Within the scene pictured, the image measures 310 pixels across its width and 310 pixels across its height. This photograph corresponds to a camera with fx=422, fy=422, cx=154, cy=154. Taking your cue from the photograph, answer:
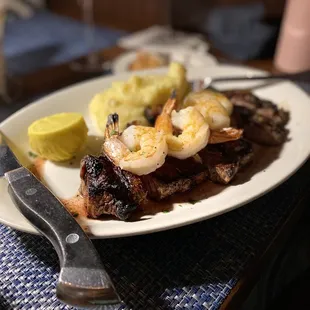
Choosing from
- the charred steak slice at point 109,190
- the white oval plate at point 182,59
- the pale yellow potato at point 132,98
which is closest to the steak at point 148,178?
the charred steak slice at point 109,190

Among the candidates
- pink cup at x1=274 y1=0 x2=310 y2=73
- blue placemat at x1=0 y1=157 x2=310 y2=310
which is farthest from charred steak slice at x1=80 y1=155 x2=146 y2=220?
pink cup at x1=274 y1=0 x2=310 y2=73

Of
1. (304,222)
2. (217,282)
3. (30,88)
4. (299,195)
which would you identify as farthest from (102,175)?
(30,88)

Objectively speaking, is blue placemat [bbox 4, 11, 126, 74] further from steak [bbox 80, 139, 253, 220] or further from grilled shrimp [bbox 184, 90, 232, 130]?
steak [bbox 80, 139, 253, 220]

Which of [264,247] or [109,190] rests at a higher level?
[109,190]

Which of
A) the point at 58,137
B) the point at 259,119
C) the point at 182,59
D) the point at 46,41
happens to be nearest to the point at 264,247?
the point at 259,119

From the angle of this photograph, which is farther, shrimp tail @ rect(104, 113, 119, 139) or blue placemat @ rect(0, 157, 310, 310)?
shrimp tail @ rect(104, 113, 119, 139)

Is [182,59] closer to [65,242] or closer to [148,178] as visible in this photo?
[148,178]

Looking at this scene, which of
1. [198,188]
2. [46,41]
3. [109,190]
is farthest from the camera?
[46,41]

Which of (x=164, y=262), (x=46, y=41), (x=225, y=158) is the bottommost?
(x=46, y=41)
